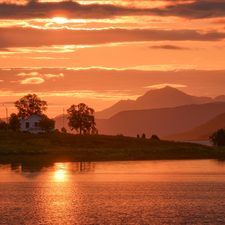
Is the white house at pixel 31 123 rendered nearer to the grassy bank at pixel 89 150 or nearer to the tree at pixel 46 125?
the tree at pixel 46 125

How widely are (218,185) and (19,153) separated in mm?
Result: 50309

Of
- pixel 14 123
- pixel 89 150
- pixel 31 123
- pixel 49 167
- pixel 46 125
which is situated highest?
pixel 14 123

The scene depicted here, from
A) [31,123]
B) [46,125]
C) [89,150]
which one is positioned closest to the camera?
[89,150]

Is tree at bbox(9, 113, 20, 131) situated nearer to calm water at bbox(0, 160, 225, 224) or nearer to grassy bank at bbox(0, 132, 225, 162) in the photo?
grassy bank at bbox(0, 132, 225, 162)

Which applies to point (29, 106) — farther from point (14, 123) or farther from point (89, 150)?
point (89, 150)

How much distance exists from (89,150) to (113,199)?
52.7 meters

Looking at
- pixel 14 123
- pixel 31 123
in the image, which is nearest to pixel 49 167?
pixel 31 123

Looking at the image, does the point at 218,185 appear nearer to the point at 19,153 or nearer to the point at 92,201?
the point at 92,201

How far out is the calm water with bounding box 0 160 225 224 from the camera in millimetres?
22672

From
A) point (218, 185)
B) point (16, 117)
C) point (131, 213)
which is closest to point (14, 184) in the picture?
point (131, 213)

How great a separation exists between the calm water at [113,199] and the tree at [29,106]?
4292 inches

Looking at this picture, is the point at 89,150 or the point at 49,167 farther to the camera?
the point at 89,150

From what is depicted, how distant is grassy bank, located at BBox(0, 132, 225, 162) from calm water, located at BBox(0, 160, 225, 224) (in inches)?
1229

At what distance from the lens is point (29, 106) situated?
152750 mm
